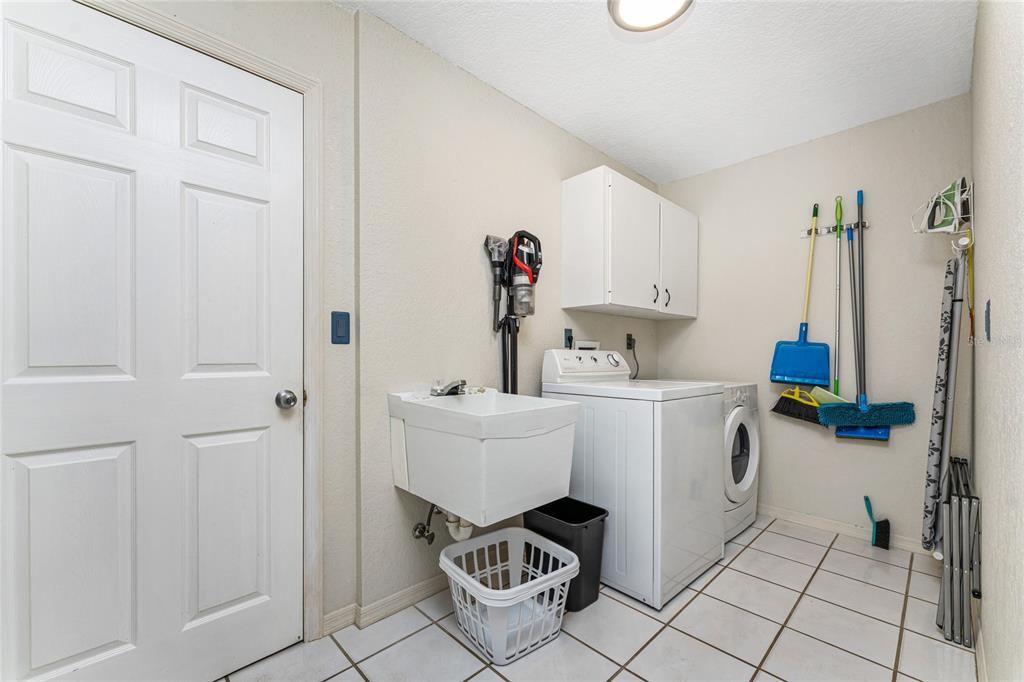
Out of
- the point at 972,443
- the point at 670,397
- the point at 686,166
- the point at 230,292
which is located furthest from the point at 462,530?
the point at 686,166

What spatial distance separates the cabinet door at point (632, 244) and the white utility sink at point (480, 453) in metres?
0.98

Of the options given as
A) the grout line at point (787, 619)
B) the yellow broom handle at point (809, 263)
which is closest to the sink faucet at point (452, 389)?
the grout line at point (787, 619)

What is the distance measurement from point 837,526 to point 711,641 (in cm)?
153

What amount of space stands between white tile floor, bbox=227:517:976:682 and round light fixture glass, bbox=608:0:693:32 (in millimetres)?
2264

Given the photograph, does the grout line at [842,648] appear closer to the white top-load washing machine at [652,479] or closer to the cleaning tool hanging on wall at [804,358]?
the white top-load washing machine at [652,479]

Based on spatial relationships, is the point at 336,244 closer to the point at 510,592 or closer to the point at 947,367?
the point at 510,592

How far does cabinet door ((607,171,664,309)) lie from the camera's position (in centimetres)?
240

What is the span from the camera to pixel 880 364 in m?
2.45

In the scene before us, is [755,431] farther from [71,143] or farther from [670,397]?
[71,143]

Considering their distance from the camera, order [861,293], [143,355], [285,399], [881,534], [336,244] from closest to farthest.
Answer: [143,355] → [285,399] → [336,244] → [881,534] → [861,293]

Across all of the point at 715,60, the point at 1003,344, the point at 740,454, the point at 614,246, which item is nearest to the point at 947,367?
the point at 740,454

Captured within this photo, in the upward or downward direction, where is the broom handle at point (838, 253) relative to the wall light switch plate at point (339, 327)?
upward

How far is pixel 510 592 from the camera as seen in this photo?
4.74ft

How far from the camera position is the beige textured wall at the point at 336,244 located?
62.9 inches
